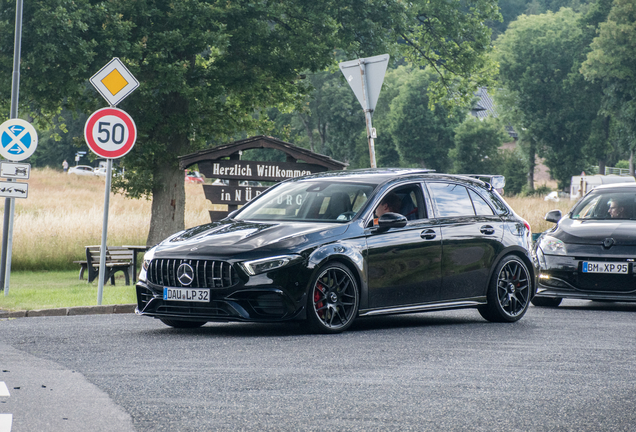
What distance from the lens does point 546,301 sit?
13445 millimetres

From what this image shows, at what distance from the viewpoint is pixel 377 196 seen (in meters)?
9.89

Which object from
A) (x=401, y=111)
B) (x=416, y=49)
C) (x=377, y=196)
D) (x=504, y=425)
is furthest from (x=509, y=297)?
(x=401, y=111)

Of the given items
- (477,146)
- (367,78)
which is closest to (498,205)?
(367,78)

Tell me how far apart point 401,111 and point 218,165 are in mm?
65708

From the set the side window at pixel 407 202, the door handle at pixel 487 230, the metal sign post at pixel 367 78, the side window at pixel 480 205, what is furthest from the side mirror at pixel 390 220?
the metal sign post at pixel 367 78

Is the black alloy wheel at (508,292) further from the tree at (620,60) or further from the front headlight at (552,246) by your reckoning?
the tree at (620,60)

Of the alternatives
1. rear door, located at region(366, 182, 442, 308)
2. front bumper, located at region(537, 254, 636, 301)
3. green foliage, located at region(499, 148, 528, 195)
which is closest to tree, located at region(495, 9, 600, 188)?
green foliage, located at region(499, 148, 528, 195)

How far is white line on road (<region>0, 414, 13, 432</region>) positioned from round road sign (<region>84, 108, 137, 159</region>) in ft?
23.2

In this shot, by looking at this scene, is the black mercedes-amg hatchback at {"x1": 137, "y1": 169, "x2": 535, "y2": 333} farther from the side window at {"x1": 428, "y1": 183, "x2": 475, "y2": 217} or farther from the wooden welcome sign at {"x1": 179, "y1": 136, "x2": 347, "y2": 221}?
the wooden welcome sign at {"x1": 179, "y1": 136, "x2": 347, "y2": 221}

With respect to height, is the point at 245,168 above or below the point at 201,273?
above

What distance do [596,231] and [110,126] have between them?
21.0 feet

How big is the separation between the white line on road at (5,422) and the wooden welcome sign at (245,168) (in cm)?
1029

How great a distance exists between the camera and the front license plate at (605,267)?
1231cm

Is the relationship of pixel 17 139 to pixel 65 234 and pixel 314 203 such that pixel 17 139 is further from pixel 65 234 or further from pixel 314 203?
pixel 65 234
